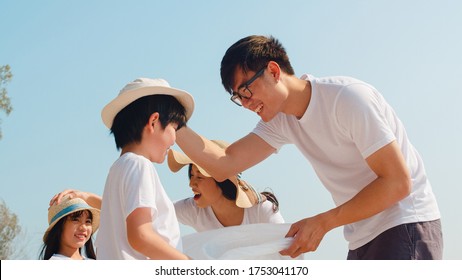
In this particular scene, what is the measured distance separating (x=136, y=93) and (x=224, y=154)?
1.46 m

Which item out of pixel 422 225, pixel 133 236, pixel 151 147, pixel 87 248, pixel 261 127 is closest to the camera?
pixel 133 236

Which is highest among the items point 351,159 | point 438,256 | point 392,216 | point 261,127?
point 261,127

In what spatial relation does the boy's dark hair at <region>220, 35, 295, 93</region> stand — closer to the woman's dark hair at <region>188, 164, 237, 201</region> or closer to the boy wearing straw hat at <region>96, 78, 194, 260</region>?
the boy wearing straw hat at <region>96, 78, 194, 260</region>

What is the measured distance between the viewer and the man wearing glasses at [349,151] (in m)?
3.82

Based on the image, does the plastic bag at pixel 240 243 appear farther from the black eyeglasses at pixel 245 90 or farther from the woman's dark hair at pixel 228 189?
Answer: the woman's dark hair at pixel 228 189

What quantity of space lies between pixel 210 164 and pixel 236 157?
0.20 m

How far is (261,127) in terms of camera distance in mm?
4793

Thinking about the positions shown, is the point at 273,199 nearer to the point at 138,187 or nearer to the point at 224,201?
the point at 224,201

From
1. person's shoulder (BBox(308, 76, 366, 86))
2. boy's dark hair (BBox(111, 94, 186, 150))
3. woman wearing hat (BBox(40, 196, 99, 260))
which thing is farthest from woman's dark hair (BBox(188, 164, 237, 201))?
boy's dark hair (BBox(111, 94, 186, 150))

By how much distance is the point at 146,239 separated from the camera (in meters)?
3.07

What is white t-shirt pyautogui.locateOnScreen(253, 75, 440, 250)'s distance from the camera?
388cm

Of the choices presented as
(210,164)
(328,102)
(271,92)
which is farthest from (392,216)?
(210,164)

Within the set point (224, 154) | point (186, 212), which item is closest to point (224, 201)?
point (186, 212)

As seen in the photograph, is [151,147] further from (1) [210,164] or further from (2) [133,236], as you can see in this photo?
(1) [210,164]
